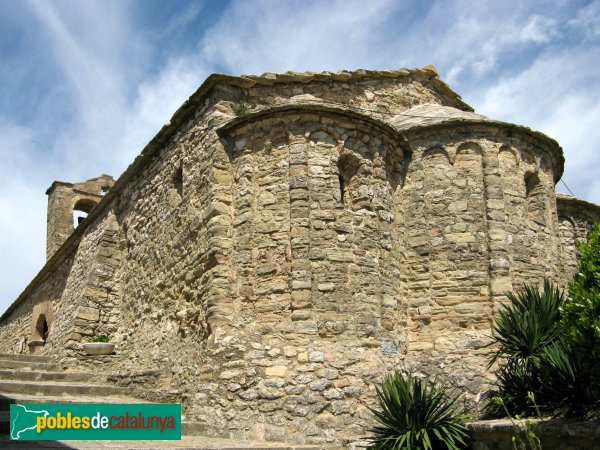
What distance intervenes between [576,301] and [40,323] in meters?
19.3

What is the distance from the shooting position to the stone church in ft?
30.7

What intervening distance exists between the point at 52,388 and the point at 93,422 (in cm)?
248

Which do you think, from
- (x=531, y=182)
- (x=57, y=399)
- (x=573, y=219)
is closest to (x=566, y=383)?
(x=531, y=182)

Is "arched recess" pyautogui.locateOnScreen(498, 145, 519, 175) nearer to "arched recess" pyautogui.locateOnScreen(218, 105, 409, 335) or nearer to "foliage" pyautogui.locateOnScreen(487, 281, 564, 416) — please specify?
"arched recess" pyautogui.locateOnScreen(218, 105, 409, 335)

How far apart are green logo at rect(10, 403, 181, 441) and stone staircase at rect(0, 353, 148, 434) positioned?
67 cm

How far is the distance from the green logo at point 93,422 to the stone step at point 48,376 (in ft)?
8.91

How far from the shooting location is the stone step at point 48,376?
35.5 feet

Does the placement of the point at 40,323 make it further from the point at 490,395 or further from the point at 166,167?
the point at 490,395

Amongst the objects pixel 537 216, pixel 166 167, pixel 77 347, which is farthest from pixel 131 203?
pixel 537 216

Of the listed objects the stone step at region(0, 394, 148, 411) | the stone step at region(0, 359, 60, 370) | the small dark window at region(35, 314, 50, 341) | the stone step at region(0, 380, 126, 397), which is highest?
the small dark window at region(35, 314, 50, 341)

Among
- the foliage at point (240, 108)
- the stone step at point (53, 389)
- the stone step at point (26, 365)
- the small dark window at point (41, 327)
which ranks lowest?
the stone step at point (53, 389)

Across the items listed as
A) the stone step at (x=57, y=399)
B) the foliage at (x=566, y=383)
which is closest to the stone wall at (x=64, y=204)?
the stone step at (x=57, y=399)

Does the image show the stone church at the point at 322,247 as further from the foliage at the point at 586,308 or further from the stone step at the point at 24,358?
the foliage at the point at 586,308

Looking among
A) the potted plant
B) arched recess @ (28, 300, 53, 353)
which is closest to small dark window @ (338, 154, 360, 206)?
the potted plant
